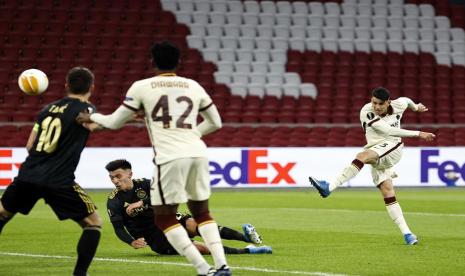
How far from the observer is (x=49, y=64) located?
2820 centimetres

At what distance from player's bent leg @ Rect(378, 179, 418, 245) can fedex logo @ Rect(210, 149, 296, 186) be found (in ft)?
38.4

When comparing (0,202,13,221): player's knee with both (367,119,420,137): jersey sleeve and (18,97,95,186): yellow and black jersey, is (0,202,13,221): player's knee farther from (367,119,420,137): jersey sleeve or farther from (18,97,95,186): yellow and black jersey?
(367,119,420,137): jersey sleeve

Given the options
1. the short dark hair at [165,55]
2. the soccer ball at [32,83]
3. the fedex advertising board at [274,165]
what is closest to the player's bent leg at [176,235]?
the short dark hair at [165,55]

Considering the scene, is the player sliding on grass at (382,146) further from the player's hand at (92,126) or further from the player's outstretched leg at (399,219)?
the player's hand at (92,126)

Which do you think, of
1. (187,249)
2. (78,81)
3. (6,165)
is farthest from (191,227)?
(6,165)

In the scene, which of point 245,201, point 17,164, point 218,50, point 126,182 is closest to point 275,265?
point 126,182

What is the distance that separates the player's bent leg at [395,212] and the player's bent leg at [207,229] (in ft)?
15.7

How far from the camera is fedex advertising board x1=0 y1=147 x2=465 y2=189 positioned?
23.8 metres

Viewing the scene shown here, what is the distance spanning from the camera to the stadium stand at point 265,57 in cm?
2786

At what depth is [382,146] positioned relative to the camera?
13.2 metres

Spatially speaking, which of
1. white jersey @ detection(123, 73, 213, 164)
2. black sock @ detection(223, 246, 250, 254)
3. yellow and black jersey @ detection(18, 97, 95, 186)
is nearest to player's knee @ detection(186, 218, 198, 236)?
black sock @ detection(223, 246, 250, 254)

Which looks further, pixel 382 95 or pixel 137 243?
pixel 382 95

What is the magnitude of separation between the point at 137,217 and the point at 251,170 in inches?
563

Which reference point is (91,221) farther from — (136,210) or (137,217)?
(137,217)
